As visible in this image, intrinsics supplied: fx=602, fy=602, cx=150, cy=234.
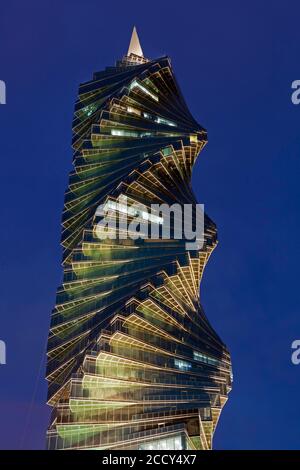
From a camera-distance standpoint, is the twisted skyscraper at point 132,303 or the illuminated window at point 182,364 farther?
the illuminated window at point 182,364

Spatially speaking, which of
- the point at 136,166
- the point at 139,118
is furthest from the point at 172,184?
the point at 139,118

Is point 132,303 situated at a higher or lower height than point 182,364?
higher

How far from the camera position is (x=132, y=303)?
263ft

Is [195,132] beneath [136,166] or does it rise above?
above

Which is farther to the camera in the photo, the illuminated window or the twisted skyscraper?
the illuminated window

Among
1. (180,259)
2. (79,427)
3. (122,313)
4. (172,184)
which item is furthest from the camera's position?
(172,184)

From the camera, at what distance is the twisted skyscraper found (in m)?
74.4

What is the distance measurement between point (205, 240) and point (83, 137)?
1262 inches

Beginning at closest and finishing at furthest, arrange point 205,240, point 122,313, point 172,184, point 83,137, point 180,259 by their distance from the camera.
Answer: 1. point 122,313
2. point 180,259
3. point 205,240
4. point 172,184
5. point 83,137

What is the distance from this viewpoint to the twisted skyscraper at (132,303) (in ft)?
244

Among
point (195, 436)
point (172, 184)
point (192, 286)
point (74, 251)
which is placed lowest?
point (195, 436)

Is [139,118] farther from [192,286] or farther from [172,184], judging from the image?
[192,286]

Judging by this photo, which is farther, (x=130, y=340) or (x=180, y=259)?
(x=180, y=259)

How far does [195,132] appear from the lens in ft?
333
